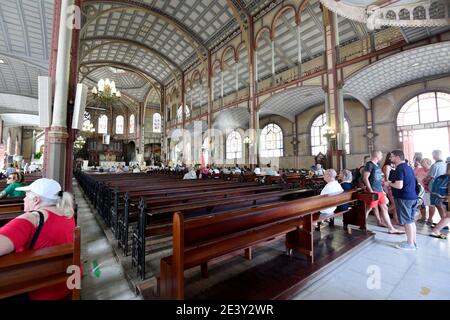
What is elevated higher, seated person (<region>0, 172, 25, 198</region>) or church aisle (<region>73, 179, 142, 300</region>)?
seated person (<region>0, 172, 25, 198</region>)

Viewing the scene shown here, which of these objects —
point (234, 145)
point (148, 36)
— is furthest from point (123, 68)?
point (234, 145)

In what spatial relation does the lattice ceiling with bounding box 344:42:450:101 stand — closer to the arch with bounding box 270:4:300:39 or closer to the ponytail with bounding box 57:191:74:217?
the arch with bounding box 270:4:300:39

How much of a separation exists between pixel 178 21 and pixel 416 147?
53.2ft

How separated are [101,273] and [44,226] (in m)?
1.39

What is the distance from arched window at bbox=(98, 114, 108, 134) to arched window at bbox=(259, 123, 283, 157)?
20.9 meters

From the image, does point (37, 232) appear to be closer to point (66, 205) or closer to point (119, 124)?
point (66, 205)

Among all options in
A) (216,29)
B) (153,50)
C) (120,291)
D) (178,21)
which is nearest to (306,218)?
(120,291)

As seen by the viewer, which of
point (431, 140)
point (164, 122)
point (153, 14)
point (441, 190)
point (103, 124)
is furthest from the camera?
point (103, 124)

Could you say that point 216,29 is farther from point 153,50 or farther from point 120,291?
point 120,291

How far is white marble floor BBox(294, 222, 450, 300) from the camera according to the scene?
1925 mm

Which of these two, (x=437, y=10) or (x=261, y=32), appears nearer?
(x=437, y=10)

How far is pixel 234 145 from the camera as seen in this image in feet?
63.1

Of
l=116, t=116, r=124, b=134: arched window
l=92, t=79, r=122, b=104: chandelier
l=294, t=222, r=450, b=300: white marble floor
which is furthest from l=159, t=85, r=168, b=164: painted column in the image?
l=294, t=222, r=450, b=300: white marble floor

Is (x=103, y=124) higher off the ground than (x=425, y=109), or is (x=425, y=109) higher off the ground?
(x=103, y=124)
